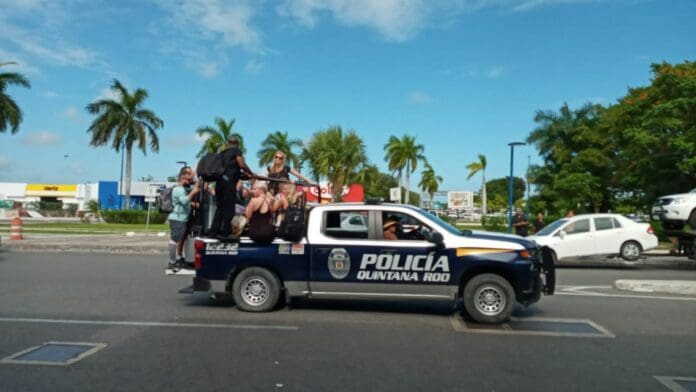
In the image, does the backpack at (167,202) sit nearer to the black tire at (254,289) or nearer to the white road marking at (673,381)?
the black tire at (254,289)

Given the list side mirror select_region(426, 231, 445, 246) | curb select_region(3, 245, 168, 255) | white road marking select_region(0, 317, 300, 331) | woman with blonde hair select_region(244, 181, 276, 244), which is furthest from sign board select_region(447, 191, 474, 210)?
white road marking select_region(0, 317, 300, 331)

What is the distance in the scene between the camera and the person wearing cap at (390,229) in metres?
8.41

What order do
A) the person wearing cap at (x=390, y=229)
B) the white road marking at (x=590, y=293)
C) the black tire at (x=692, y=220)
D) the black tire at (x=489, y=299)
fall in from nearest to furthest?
the black tire at (x=489, y=299) < the person wearing cap at (x=390, y=229) < the white road marking at (x=590, y=293) < the black tire at (x=692, y=220)

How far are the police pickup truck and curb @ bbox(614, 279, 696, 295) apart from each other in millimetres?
3953

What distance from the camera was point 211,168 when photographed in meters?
9.00

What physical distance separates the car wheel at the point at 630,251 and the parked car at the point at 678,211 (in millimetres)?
1005

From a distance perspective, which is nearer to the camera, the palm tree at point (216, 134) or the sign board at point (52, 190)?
the palm tree at point (216, 134)

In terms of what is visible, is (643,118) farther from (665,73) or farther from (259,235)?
(259,235)

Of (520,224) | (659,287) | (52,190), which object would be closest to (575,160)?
(520,224)

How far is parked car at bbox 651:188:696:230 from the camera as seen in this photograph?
15797 millimetres

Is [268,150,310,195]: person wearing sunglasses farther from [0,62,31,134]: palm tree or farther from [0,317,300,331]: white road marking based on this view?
[0,62,31,134]: palm tree

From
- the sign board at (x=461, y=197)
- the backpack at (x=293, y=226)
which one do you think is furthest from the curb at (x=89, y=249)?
the sign board at (x=461, y=197)

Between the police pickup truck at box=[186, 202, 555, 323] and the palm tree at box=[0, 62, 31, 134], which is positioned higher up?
the palm tree at box=[0, 62, 31, 134]

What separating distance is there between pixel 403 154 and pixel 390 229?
4700 centimetres
